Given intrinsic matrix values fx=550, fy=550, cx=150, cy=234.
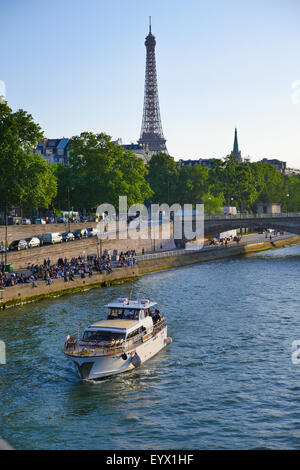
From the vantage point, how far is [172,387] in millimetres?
24328

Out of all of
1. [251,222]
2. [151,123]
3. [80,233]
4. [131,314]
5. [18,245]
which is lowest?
[131,314]

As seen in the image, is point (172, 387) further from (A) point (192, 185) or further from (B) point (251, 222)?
(A) point (192, 185)

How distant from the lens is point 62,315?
125 feet

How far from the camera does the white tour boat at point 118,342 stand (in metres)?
25.0

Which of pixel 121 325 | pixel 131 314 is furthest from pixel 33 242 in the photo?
pixel 121 325

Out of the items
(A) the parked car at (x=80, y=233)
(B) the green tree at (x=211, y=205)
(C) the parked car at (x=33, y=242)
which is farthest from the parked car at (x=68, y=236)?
(B) the green tree at (x=211, y=205)

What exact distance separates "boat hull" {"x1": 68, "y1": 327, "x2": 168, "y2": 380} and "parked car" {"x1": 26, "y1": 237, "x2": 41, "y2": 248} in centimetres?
2921

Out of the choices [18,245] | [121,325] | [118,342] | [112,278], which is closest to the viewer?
[118,342]

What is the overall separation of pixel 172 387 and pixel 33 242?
1331 inches

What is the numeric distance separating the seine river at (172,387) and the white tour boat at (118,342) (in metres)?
0.62

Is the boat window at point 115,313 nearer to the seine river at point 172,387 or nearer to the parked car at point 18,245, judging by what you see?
the seine river at point 172,387

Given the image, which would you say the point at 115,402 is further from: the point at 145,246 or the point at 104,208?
the point at 104,208

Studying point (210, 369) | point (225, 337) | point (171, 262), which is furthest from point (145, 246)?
point (210, 369)

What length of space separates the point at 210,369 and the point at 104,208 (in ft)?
178
